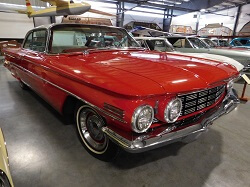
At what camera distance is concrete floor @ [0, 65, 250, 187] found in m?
1.63

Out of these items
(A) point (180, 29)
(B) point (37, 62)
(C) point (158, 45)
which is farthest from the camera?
(A) point (180, 29)

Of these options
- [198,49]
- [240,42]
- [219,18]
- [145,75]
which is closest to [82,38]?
[145,75]

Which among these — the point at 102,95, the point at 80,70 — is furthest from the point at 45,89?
the point at 102,95

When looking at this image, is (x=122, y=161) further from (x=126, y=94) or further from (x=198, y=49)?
(x=198, y=49)

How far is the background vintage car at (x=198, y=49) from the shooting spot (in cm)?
564

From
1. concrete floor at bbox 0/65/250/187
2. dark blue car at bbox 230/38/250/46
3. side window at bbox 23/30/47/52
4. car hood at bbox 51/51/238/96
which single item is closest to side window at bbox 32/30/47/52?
side window at bbox 23/30/47/52

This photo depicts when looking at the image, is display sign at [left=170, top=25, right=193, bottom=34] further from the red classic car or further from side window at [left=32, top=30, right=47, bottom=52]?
the red classic car

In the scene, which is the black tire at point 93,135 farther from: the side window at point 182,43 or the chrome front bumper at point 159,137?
the side window at point 182,43

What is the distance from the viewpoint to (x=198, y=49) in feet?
20.7

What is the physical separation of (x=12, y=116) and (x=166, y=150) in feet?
7.82

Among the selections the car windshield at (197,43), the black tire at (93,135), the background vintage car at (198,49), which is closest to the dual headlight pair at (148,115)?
the black tire at (93,135)

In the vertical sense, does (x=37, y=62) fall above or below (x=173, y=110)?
above

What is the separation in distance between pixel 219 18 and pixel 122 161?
23.5 metres

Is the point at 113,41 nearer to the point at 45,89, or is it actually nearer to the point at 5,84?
the point at 45,89
